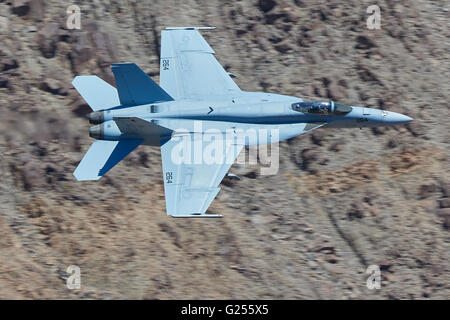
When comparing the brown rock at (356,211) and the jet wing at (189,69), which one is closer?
the jet wing at (189,69)

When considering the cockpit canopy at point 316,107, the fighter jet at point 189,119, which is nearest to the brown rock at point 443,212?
the fighter jet at point 189,119

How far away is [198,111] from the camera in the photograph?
26.0 meters

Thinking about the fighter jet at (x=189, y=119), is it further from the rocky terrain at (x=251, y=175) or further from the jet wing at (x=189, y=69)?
the rocky terrain at (x=251, y=175)

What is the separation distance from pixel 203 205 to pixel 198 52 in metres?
5.86

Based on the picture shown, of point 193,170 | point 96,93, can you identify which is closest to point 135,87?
point 96,93

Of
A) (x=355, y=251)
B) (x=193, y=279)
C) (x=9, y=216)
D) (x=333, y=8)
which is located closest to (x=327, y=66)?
(x=333, y=8)

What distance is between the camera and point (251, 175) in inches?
1192

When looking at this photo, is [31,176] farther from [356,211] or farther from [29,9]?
[356,211]

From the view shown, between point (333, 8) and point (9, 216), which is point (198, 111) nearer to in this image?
point (9, 216)

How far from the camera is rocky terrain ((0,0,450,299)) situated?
28.1 meters

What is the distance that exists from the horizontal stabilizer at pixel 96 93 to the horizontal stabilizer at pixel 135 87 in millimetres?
408

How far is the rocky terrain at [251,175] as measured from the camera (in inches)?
1108

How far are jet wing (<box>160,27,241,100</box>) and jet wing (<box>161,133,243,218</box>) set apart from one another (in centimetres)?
167

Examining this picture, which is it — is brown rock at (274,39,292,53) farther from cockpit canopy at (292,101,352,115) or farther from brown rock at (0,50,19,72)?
brown rock at (0,50,19,72)
